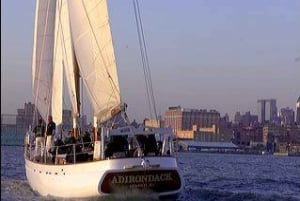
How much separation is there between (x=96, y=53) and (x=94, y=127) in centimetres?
355

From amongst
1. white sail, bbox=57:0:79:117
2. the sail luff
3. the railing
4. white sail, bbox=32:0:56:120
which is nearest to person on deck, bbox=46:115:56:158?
the railing

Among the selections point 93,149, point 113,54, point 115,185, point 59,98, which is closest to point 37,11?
point 59,98

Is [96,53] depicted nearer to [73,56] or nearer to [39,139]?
[73,56]

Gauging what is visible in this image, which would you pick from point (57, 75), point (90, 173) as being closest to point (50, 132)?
point (57, 75)

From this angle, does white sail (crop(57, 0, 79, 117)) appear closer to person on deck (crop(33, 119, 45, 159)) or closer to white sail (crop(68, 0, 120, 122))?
white sail (crop(68, 0, 120, 122))

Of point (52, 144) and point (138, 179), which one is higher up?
point (52, 144)

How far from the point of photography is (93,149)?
29953 mm

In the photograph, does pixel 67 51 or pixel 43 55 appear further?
pixel 43 55

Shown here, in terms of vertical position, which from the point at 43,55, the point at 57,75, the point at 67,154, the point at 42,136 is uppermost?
the point at 43,55

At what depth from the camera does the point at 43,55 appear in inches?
1515

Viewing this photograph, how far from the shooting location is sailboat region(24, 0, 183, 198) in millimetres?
27672

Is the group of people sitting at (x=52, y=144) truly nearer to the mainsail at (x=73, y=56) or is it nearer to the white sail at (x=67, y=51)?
the mainsail at (x=73, y=56)

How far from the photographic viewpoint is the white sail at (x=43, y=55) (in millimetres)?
37906

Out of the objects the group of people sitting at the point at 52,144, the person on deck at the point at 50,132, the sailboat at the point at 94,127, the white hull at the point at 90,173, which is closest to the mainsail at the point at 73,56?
the sailboat at the point at 94,127
